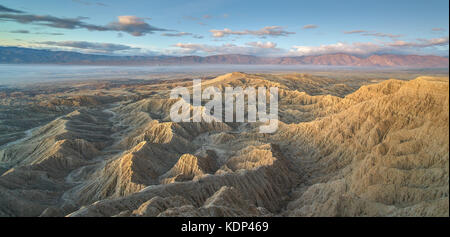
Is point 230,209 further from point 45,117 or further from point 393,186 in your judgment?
point 45,117

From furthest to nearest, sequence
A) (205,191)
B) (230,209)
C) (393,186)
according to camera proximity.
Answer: (205,191) < (393,186) < (230,209)

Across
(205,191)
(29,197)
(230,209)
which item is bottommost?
(29,197)

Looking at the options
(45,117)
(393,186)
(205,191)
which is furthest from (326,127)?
(45,117)

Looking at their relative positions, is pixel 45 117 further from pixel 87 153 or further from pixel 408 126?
pixel 408 126
